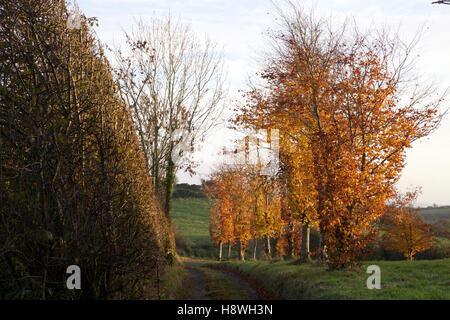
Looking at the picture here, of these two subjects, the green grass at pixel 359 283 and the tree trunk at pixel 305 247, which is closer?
the green grass at pixel 359 283

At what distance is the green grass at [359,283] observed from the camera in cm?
1045

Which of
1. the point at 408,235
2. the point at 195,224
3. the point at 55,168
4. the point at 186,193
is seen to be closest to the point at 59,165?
the point at 55,168

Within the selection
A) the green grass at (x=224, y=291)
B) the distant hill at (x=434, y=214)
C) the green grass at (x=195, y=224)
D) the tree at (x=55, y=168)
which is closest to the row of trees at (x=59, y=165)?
the tree at (x=55, y=168)

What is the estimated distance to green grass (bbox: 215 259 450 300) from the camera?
1045cm

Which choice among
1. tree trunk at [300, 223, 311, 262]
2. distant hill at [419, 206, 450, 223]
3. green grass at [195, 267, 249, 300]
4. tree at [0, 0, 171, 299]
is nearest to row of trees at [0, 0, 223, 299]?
tree at [0, 0, 171, 299]

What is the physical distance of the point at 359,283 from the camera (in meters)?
12.5

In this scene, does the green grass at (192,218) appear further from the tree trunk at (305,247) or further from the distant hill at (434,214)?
the tree trunk at (305,247)

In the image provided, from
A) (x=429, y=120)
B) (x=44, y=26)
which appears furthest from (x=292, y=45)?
(x=44, y=26)

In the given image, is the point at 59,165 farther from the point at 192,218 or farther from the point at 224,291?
the point at 192,218
